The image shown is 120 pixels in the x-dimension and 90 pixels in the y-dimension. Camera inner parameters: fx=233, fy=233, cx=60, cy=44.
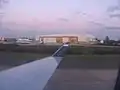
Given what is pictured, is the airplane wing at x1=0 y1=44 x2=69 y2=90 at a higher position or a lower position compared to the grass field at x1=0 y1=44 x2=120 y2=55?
lower

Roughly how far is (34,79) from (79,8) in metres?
0.46

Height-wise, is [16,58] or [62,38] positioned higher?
[62,38]

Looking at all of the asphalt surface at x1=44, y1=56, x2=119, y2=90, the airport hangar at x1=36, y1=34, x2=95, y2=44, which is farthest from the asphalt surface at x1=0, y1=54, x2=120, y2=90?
the airport hangar at x1=36, y1=34, x2=95, y2=44

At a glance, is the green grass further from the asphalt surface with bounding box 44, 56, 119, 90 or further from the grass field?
the asphalt surface with bounding box 44, 56, 119, 90

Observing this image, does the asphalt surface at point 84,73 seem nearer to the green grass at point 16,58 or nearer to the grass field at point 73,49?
the grass field at point 73,49

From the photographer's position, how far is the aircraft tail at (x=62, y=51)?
4.10 feet

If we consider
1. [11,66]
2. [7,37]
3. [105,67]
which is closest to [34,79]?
[11,66]

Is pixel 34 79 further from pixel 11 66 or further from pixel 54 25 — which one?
pixel 54 25

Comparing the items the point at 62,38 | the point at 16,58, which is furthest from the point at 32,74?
the point at 62,38

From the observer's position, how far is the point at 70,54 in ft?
4.26

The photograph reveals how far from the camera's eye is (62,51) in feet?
4.16

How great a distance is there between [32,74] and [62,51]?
0.21 m

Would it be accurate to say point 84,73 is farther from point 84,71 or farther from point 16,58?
point 16,58

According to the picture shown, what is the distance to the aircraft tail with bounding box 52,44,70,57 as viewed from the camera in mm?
1251
